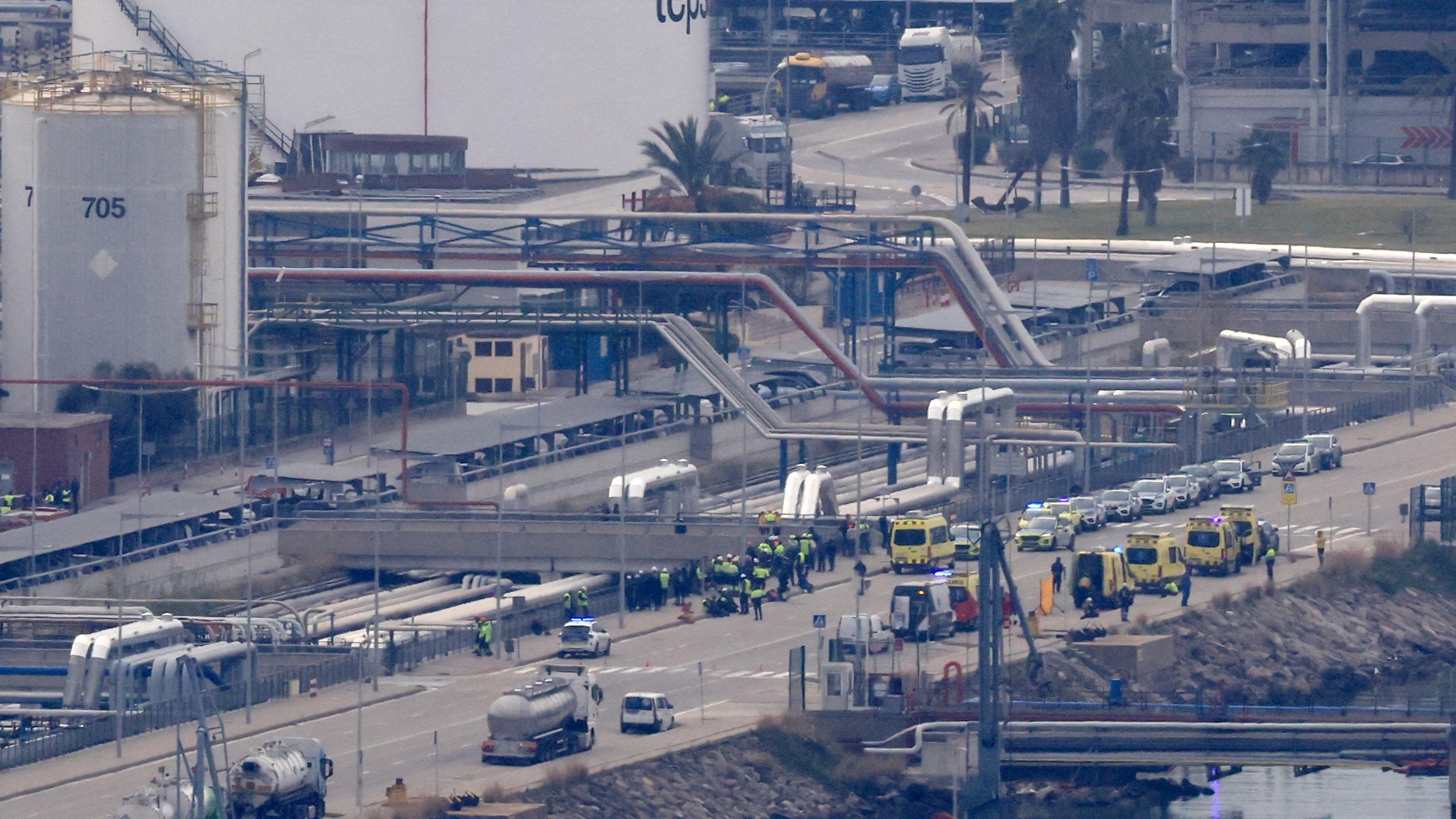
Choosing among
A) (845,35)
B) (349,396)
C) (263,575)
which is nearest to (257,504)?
(263,575)

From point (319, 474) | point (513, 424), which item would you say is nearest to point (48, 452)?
point (319, 474)

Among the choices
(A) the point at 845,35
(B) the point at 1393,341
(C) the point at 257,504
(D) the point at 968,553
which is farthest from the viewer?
(A) the point at 845,35

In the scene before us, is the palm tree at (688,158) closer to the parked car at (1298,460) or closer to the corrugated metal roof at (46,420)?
the parked car at (1298,460)

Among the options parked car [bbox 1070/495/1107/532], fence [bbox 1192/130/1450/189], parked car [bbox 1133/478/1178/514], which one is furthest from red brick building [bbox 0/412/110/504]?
fence [bbox 1192/130/1450/189]

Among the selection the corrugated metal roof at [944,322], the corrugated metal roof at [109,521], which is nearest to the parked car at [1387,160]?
the corrugated metal roof at [944,322]

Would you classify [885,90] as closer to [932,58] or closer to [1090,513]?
[932,58]

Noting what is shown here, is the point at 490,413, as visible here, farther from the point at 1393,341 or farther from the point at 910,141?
the point at 910,141
